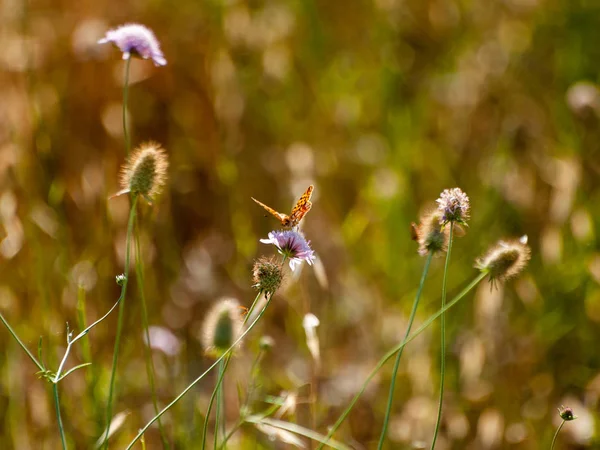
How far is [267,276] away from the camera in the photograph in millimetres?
1255

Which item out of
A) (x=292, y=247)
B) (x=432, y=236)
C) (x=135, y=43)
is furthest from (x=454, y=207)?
(x=135, y=43)

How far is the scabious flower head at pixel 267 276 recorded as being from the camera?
125 centimetres

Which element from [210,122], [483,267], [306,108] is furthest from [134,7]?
[483,267]

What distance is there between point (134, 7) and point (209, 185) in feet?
3.77

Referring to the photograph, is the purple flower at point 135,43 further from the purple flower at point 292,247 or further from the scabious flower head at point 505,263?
the scabious flower head at point 505,263

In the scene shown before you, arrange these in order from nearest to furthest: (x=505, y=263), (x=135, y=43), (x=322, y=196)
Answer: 1. (x=505, y=263)
2. (x=135, y=43)
3. (x=322, y=196)

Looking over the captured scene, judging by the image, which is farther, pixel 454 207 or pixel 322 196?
pixel 322 196

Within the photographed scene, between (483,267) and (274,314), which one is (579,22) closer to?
(274,314)

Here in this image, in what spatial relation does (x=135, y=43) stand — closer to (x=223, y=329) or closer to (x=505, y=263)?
(x=223, y=329)

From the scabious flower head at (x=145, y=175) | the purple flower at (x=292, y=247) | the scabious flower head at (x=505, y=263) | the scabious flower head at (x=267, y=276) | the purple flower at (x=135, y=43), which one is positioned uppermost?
the purple flower at (x=135, y=43)

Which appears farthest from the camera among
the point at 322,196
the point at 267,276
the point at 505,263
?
the point at 322,196

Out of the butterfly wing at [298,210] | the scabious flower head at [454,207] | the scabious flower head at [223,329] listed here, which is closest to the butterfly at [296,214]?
the butterfly wing at [298,210]

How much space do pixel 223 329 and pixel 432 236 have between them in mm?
443

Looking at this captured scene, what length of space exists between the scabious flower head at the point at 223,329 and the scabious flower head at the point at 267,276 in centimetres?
17
